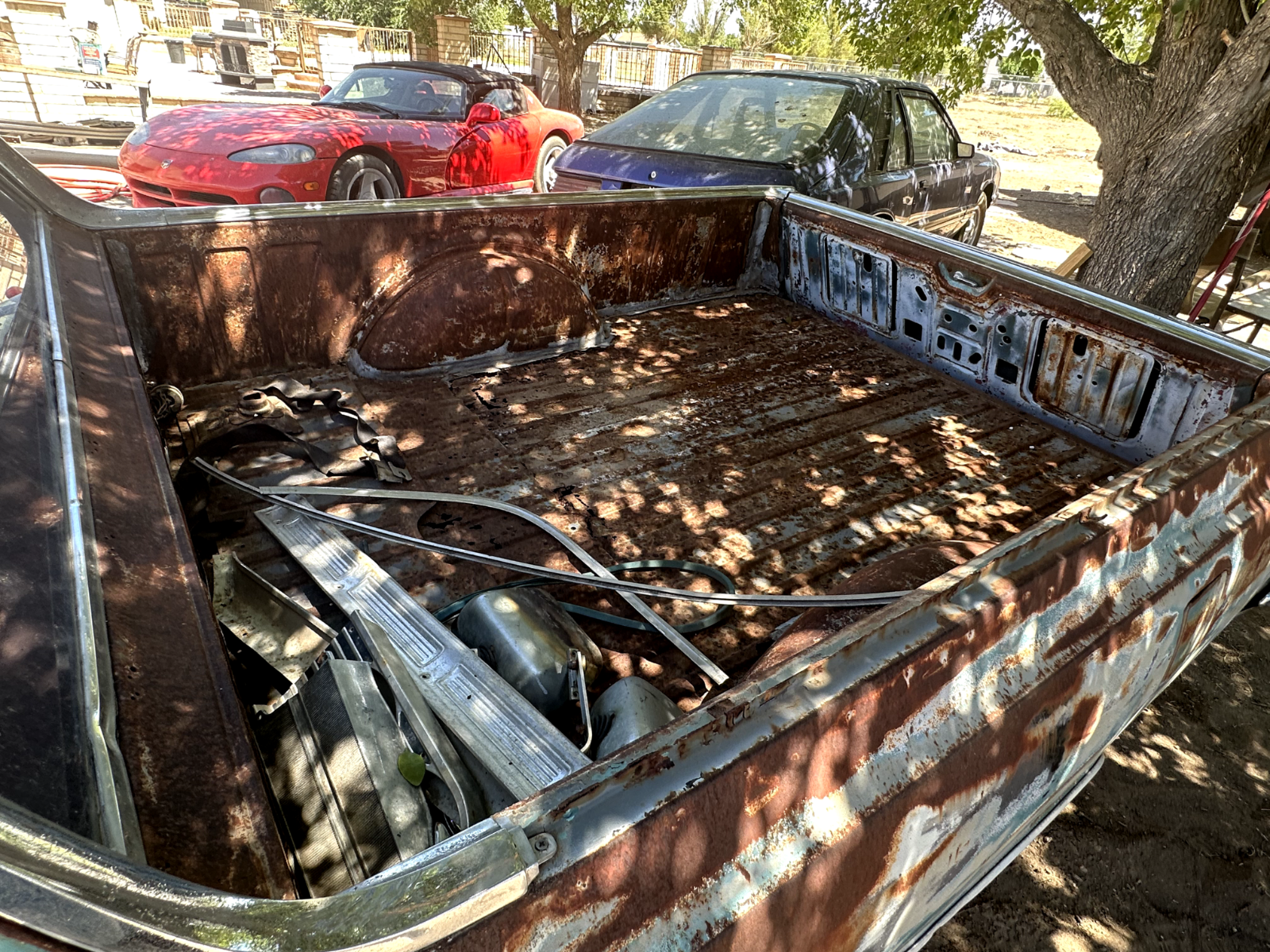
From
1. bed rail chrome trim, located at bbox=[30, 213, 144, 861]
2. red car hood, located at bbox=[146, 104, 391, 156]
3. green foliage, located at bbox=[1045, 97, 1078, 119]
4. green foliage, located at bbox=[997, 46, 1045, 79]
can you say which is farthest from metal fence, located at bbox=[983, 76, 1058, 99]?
bed rail chrome trim, located at bbox=[30, 213, 144, 861]

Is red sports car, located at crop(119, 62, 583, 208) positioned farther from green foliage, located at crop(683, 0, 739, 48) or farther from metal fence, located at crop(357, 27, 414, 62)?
green foliage, located at crop(683, 0, 739, 48)

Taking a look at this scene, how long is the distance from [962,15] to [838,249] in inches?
175

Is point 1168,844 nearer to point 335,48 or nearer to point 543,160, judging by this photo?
point 543,160

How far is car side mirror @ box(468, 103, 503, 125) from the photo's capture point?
8.27 m

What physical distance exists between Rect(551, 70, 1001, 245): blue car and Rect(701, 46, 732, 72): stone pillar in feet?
60.1

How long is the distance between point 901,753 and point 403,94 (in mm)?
8817

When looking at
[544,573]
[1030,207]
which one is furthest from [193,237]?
[1030,207]

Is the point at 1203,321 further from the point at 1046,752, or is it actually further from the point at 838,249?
the point at 1046,752

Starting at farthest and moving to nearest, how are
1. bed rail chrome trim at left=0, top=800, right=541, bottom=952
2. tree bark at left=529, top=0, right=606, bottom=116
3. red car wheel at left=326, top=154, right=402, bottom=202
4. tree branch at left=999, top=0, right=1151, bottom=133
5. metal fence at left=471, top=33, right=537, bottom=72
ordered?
metal fence at left=471, top=33, right=537, bottom=72 → tree bark at left=529, top=0, right=606, bottom=116 → red car wheel at left=326, top=154, right=402, bottom=202 → tree branch at left=999, top=0, right=1151, bottom=133 → bed rail chrome trim at left=0, top=800, right=541, bottom=952

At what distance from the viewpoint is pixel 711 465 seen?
3145 millimetres

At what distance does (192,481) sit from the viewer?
256cm

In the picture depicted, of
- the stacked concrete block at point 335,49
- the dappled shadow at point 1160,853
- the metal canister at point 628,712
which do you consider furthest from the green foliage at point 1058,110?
the metal canister at point 628,712

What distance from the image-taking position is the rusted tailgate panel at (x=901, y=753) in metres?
1.04

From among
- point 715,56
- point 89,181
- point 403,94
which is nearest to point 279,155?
point 89,181
